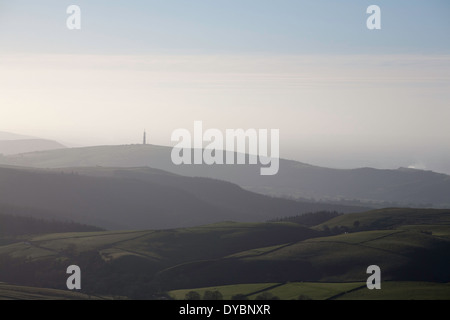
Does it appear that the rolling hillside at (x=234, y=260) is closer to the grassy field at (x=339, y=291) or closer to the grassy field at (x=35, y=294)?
the grassy field at (x=339, y=291)

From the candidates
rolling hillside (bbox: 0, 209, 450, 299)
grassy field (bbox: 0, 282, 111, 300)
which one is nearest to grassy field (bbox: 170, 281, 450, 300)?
rolling hillside (bbox: 0, 209, 450, 299)

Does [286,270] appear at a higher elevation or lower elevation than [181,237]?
lower

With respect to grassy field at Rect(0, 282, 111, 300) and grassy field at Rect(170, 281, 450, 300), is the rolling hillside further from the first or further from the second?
grassy field at Rect(0, 282, 111, 300)

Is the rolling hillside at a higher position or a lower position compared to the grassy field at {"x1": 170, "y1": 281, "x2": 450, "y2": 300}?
higher

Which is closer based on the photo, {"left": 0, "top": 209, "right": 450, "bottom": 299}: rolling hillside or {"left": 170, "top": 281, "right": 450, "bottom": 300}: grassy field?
{"left": 170, "top": 281, "right": 450, "bottom": 300}: grassy field

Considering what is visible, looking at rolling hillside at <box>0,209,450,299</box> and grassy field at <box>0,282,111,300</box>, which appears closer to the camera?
grassy field at <box>0,282,111,300</box>

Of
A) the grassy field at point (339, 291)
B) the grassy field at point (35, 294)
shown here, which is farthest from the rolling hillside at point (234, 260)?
the grassy field at point (35, 294)

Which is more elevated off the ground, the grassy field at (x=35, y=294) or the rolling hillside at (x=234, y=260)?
the rolling hillside at (x=234, y=260)

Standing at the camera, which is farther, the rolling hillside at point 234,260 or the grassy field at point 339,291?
the rolling hillside at point 234,260

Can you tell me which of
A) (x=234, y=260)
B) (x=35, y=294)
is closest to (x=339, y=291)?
(x=234, y=260)
